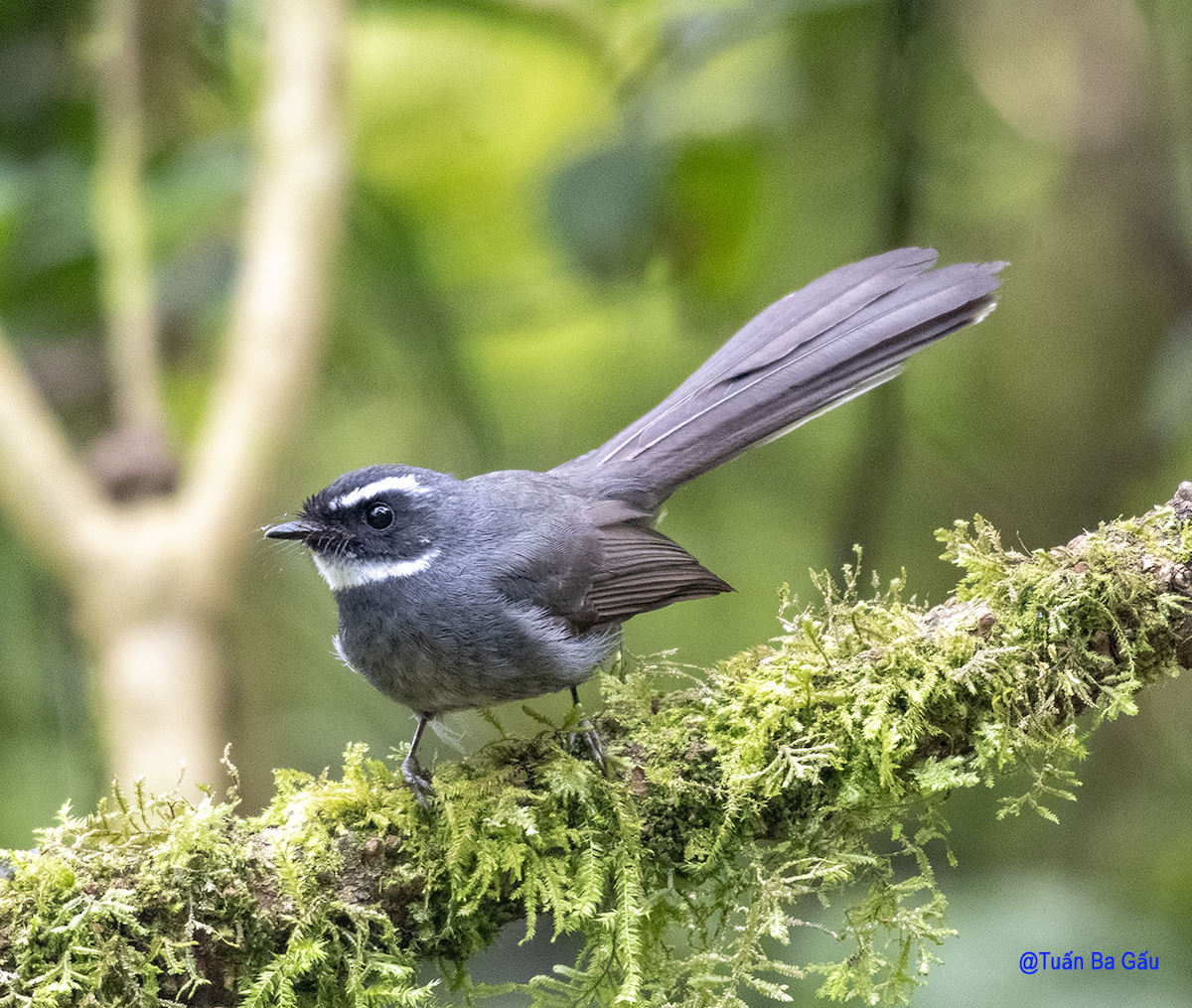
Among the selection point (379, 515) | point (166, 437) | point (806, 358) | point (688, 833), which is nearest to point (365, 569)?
point (379, 515)

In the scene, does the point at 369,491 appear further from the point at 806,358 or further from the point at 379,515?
the point at 806,358

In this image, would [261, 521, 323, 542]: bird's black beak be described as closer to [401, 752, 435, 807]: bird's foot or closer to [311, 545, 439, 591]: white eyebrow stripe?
[311, 545, 439, 591]: white eyebrow stripe

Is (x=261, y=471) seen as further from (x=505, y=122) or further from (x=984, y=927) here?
(x=984, y=927)

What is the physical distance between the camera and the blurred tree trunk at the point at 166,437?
13.9ft

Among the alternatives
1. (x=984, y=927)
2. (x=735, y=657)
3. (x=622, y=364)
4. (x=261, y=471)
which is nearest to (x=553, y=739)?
(x=735, y=657)

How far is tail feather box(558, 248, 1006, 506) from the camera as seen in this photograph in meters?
3.26

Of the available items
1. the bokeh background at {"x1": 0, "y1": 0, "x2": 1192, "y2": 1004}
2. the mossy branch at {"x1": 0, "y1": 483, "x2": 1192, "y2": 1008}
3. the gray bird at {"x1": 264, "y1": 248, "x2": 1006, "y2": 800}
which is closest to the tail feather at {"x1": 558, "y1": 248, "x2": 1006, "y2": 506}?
the gray bird at {"x1": 264, "y1": 248, "x2": 1006, "y2": 800}

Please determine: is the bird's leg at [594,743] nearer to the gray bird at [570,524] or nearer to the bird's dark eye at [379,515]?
the gray bird at [570,524]

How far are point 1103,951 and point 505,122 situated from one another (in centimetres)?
505

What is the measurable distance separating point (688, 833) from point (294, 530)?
1.42 metres

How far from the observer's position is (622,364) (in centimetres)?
646

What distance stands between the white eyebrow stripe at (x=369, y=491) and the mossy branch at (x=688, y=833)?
884 mm

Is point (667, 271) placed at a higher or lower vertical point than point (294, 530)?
higher

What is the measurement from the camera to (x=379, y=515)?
127 inches
